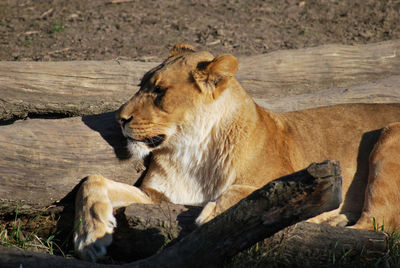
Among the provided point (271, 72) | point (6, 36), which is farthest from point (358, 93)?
point (6, 36)

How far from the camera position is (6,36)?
720 cm

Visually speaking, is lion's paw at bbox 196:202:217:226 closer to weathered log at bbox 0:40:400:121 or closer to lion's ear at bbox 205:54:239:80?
lion's ear at bbox 205:54:239:80

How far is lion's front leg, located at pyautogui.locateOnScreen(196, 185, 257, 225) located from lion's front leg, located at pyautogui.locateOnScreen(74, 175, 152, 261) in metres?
0.56

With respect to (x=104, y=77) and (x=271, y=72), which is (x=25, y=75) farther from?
(x=271, y=72)

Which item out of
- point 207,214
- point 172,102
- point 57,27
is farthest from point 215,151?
point 57,27

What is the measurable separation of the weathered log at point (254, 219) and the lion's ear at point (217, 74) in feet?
4.06

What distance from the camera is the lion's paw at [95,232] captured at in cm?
308

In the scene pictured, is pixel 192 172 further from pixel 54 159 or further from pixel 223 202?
pixel 54 159

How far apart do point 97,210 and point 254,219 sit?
4.02 feet

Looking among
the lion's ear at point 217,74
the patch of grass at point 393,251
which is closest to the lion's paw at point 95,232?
the lion's ear at point 217,74

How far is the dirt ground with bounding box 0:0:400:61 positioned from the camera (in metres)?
6.95

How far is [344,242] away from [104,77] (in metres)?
2.83

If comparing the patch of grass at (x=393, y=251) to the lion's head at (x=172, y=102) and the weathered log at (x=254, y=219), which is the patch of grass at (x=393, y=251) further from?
the lion's head at (x=172, y=102)

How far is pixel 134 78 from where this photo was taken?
4.95 m
